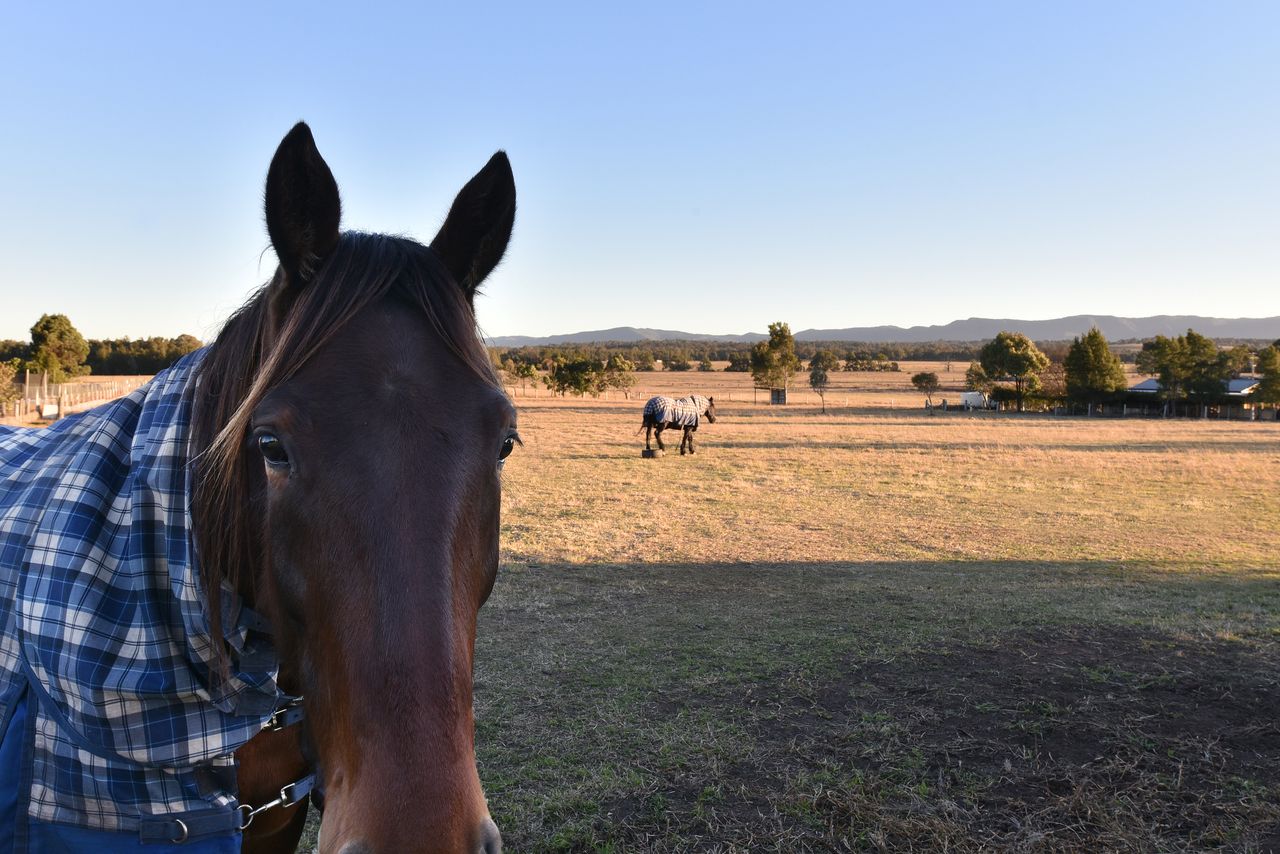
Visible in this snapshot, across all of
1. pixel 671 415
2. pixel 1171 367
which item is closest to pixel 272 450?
pixel 671 415

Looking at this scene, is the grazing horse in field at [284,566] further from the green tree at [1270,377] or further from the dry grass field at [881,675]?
the green tree at [1270,377]

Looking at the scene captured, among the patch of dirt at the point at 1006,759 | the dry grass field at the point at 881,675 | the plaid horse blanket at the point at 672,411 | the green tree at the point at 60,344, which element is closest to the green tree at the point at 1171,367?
the plaid horse blanket at the point at 672,411

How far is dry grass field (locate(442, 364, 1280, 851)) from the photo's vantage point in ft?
13.9

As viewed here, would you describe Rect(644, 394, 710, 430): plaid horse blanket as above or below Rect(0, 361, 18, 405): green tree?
below

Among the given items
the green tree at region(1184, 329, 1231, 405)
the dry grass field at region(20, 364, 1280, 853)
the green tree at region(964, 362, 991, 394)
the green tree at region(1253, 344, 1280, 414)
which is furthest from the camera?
the green tree at region(964, 362, 991, 394)

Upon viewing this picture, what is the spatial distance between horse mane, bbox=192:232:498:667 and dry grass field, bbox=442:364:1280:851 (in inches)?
121

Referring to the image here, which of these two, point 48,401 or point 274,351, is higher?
point 274,351

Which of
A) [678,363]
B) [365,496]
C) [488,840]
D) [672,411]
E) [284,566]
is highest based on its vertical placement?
[678,363]

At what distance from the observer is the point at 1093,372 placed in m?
54.9

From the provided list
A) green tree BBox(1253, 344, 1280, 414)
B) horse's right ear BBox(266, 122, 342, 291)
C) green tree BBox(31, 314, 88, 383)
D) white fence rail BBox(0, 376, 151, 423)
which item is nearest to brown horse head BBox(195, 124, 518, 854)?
horse's right ear BBox(266, 122, 342, 291)

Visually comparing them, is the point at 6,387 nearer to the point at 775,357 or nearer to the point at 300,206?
the point at 300,206

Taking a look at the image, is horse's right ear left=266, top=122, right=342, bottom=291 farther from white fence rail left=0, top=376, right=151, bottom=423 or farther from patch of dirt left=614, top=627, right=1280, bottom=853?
white fence rail left=0, top=376, right=151, bottom=423

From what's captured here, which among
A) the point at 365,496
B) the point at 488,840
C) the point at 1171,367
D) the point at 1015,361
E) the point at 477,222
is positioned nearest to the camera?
the point at 488,840

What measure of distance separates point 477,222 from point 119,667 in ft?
4.43
